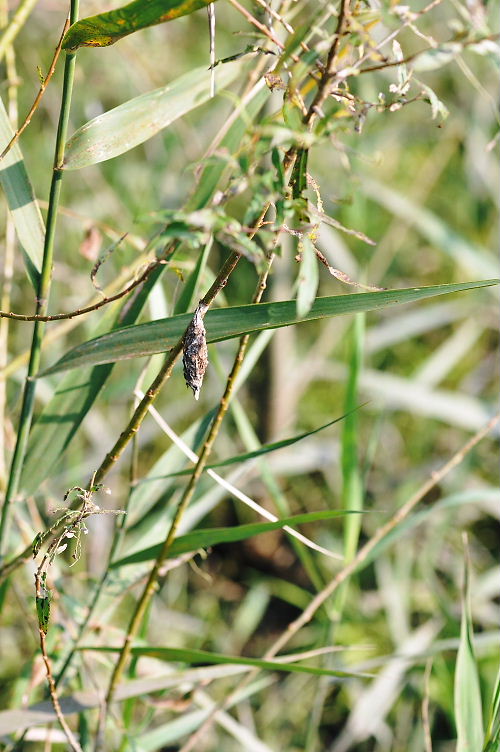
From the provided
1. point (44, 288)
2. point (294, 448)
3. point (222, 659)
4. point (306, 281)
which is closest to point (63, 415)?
point (44, 288)

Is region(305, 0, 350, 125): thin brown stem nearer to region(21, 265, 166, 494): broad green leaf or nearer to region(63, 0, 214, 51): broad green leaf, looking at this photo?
region(63, 0, 214, 51): broad green leaf

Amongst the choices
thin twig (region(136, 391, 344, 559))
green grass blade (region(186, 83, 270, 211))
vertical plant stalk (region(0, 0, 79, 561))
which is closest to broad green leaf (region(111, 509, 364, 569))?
thin twig (region(136, 391, 344, 559))

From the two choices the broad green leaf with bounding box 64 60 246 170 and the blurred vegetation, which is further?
the blurred vegetation

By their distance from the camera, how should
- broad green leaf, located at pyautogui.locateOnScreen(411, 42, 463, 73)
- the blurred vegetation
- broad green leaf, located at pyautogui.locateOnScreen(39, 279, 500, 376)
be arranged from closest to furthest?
broad green leaf, located at pyautogui.locateOnScreen(411, 42, 463, 73) → broad green leaf, located at pyautogui.locateOnScreen(39, 279, 500, 376) → the blurred vegetation

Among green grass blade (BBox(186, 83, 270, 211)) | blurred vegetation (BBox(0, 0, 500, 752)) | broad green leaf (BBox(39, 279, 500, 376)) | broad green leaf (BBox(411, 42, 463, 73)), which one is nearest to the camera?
broad green leaf (BBox(411, 42, 463, 73))

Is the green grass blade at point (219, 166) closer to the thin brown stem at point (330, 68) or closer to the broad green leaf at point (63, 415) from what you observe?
the broad green leaf at point (63, 415)

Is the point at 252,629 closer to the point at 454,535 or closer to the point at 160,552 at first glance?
the point at 454,535

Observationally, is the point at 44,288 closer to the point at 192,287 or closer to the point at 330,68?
Answer: the point at 192,287
